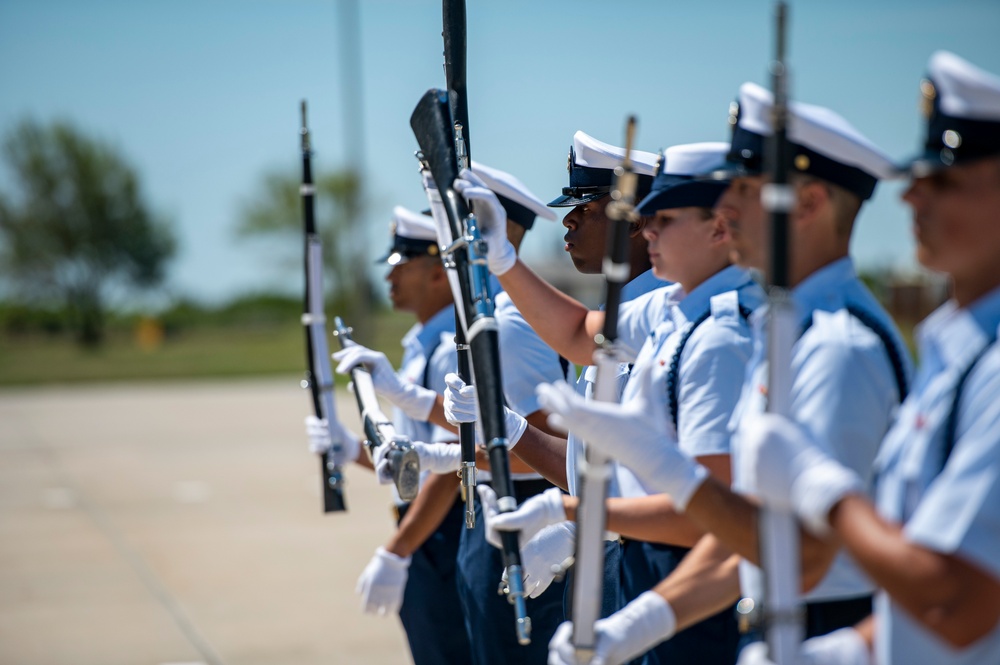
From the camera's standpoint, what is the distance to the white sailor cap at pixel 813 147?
6.59 feet

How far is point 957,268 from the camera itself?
1762mm

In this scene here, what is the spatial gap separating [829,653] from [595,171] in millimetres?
1892

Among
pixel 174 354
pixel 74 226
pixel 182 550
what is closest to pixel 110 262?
pixel 74 226

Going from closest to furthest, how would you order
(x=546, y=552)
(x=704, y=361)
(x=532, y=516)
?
(x=532, y=516) < (x=704, y=361) < (x=546, y=552)

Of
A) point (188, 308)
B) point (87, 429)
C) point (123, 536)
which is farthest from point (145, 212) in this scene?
point (123, 536)


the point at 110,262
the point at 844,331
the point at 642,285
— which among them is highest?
the point at 844,331

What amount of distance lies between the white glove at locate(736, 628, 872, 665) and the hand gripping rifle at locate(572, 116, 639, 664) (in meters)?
0.37

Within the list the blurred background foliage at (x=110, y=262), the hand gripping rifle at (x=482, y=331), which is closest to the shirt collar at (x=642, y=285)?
the hand gripping rifle at (x=482, y=331)

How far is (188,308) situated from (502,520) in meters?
49.9

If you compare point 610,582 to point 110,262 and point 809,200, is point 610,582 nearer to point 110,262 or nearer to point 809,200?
point 809,200

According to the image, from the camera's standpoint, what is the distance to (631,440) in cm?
195

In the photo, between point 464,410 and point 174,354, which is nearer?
point 464,410

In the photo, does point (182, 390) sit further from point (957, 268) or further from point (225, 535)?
point (957, 268)

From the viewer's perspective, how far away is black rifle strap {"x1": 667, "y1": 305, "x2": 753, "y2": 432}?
2521mm
